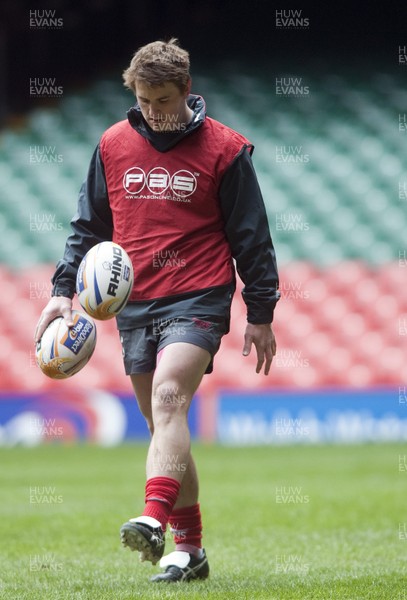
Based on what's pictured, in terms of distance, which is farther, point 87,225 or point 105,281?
point 87,225

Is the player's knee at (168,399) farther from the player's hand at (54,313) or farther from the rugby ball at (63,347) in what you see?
the player's hand at (54,313)

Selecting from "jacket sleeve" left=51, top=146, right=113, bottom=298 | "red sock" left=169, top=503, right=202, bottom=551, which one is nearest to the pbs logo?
"jacket sleeve" left=51, top=146, right=113, bottom=298

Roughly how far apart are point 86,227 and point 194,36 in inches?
472

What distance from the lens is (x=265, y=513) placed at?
6.84m

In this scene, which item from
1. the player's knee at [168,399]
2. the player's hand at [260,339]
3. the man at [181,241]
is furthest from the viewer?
the player's hand at [260,339]

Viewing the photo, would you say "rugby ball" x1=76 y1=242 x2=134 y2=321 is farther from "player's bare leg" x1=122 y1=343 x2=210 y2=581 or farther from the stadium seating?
the stadium seating

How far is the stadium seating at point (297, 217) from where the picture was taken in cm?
1340

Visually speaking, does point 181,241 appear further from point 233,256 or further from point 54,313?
point 54,313

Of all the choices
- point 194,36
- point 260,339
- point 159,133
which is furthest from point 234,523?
point 194,36

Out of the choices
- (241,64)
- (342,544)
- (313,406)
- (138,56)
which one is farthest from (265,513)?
(241,64)

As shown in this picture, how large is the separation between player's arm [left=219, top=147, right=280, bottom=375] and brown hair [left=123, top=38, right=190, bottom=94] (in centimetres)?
42

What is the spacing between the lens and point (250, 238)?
13.9 feet

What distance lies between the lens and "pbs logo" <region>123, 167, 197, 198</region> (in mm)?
4211

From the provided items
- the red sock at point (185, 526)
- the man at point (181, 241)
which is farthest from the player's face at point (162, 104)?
the red sock at point (185, 526)
